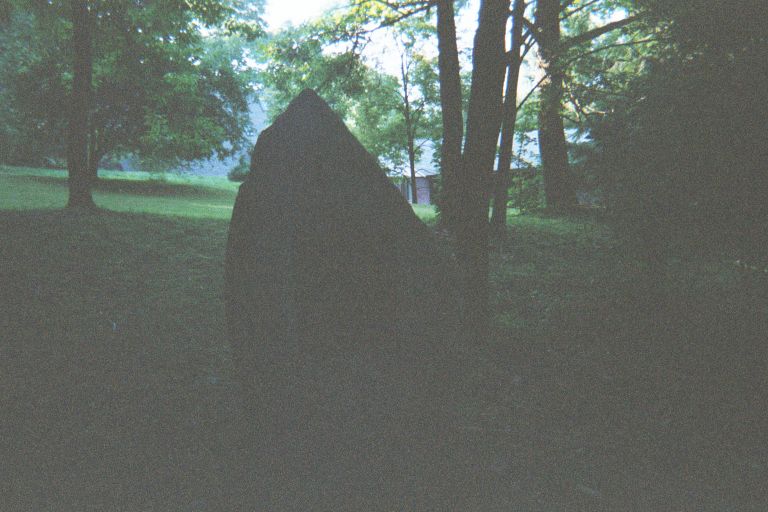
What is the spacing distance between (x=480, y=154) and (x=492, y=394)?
99.4 inches

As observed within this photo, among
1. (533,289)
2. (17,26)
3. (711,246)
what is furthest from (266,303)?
(17,26)

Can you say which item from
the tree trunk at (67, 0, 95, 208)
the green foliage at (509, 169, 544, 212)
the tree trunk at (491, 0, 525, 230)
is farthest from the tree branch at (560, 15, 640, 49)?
the tree trunk at (67, 0, 95, 208)

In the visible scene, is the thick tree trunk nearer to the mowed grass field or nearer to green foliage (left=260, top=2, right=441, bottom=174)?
the mowed grass field

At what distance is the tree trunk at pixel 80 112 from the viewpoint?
13.0 meters

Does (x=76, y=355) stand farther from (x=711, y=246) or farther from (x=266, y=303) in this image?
(x=711, y=246)

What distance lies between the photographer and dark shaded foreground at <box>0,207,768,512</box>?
12.0ft

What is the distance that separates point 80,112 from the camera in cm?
1350

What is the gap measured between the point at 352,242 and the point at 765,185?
414 centimetres

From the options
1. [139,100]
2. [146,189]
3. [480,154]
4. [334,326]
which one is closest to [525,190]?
[480,154]

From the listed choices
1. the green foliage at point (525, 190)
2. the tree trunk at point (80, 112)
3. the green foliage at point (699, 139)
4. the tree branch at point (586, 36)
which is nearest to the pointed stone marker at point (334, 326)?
the green foliage at point (699, 139)

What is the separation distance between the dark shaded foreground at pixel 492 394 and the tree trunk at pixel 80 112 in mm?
4775

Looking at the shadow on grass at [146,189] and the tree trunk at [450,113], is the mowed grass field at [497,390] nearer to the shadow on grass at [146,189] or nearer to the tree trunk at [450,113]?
the tree trunk at [450,113]

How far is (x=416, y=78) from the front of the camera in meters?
31.1

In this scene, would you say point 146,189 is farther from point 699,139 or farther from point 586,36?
point 699,139
